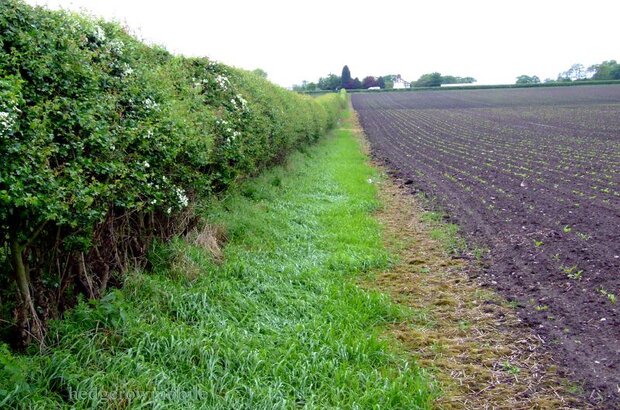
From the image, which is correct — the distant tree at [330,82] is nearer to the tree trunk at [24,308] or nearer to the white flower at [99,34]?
the white flower at [99,34]

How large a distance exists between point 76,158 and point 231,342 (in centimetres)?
194

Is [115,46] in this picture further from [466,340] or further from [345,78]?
[345,78]

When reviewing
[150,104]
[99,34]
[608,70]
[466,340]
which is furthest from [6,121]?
[608,70]

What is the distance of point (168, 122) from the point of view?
5156 mm

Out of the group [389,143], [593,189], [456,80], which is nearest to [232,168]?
[593,189]

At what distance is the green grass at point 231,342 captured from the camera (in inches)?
138

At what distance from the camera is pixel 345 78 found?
4710 inches

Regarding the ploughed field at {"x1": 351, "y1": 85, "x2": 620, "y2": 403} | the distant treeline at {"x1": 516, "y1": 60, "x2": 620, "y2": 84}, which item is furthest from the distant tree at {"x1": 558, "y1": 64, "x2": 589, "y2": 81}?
the ploughed field at {"x1": 351, "y1": 85, "x2": 620, "y2": 403}

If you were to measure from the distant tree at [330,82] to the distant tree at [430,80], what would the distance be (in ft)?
68.0

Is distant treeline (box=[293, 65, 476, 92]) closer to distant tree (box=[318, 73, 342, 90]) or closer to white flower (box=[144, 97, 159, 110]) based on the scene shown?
distant tree (box=[318, 73, 342, 90])

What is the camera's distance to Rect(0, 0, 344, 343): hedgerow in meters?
3.26

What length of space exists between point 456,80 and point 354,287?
13534cm

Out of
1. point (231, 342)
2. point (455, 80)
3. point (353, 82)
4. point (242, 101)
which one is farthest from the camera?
point (455, 80)

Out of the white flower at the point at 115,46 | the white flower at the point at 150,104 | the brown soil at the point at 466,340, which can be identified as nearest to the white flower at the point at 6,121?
the white flower at the point at 150,104
